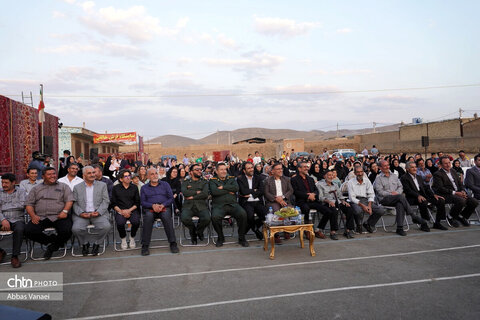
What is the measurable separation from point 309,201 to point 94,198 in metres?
4.44

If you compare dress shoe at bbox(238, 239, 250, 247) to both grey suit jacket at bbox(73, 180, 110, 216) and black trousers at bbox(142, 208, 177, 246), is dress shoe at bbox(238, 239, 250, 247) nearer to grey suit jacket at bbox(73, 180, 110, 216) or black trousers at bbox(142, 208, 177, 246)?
black trousers at bbox(142, 208, 177, 246)

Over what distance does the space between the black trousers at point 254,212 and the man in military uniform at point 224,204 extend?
0.30 metres

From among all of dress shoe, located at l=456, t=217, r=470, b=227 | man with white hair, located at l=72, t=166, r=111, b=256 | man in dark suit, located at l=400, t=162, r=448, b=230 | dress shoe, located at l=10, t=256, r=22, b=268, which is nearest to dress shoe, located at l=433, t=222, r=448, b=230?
man in dark suit, located at l=400, t=162, r=448, b=230

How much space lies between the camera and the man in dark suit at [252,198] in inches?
296

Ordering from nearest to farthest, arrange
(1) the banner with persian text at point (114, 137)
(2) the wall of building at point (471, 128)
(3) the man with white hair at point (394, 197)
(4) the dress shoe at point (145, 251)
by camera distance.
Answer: (4) the dress shoe at point (145, 251) → (3) the man with white hair at point (394, 197) → (1) the banner with persian text at point (114, 137) → (2) the wall of building at point (471, 128)

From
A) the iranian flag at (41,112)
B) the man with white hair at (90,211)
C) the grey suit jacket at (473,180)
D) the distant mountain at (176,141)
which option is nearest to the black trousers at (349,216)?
the grey suit jacket at (473,180)

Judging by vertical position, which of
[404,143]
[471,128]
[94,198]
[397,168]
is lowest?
[94,198]

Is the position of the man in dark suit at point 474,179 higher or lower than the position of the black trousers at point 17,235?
higher

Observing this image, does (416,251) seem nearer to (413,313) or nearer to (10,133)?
(413,313)

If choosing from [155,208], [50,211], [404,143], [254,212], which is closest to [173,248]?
[155,208]

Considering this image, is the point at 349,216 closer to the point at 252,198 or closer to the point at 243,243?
the point at 252,198

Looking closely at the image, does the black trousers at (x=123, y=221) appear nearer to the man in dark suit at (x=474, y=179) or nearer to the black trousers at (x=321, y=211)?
the black trousers at (x=321, y=211)

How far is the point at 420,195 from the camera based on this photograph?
8.15 m

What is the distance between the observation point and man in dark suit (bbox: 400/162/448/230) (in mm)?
8008
